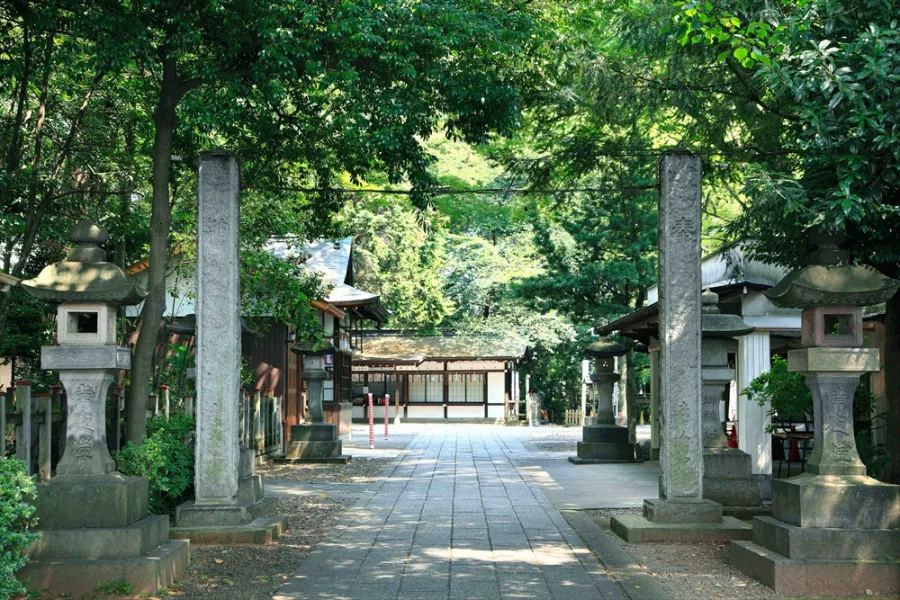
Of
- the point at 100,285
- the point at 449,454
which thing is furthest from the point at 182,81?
the point at 449,454

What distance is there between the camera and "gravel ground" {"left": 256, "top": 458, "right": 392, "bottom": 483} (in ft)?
52.8

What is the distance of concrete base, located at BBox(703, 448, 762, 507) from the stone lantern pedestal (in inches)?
377

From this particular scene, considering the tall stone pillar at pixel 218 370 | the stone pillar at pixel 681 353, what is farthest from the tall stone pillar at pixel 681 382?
the tall stone pillar at pixel 218 370

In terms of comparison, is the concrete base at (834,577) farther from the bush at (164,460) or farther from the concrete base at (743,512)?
the bush at (164,460)

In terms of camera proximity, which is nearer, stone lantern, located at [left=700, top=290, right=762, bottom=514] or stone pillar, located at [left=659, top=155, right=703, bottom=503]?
stone pillar, located at [left=659, top=155, right=703, bottom=503]

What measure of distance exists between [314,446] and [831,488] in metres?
13.6

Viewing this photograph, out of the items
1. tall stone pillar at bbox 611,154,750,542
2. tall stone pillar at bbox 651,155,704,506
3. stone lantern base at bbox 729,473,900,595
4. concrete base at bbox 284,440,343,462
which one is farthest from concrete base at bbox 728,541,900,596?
concrete base at bbox 284,440,343,462

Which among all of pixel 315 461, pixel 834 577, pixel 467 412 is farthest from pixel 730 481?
pixel 467 412

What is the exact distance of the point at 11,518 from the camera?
5.76 meters

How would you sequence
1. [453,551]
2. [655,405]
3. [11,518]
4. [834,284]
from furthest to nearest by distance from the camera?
[655,405]
[453,551]
[834,284]
[11,518]

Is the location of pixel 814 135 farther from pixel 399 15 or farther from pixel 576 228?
pixel 576 228

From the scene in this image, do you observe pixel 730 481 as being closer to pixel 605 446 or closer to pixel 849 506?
pixel 849 506

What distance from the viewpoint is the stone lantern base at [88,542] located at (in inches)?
272

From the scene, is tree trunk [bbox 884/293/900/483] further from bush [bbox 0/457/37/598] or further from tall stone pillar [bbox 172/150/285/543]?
bush [bbox 0/457/37/598]
